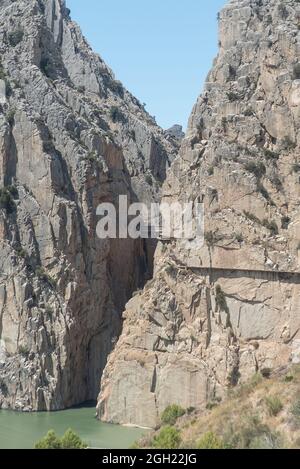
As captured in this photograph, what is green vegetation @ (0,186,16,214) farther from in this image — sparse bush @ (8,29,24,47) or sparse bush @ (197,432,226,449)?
sparse bush @ (197,432,226,449)

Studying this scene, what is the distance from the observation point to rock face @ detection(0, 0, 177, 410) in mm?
55750

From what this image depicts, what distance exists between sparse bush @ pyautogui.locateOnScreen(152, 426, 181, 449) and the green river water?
11.7m

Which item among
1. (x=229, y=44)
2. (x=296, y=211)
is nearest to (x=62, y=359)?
(x=296, y=211)

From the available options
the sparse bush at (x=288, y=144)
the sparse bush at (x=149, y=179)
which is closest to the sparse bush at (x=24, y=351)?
the sparse bush at (x=149, y=179)

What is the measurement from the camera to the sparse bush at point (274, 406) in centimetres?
2923

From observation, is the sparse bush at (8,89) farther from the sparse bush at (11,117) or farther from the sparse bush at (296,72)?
the sparse bush at (296,72)

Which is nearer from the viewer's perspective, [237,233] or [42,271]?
[237,233]

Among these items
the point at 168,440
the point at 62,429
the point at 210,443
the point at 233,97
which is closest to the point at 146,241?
the point at 233,97

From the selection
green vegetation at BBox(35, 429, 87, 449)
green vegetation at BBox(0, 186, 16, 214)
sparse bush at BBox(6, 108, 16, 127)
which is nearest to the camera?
green vegetation at BBox(35, 429, 87, 449)

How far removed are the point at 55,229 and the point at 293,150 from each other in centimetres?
1723

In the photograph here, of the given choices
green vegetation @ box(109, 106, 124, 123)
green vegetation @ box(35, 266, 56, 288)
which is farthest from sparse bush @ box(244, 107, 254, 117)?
green vegetation @ box(109, 106, 124, 123)

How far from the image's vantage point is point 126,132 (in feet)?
230

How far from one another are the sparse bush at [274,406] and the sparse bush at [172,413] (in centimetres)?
751

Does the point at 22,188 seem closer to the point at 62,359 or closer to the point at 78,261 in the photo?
the point at 78,261
